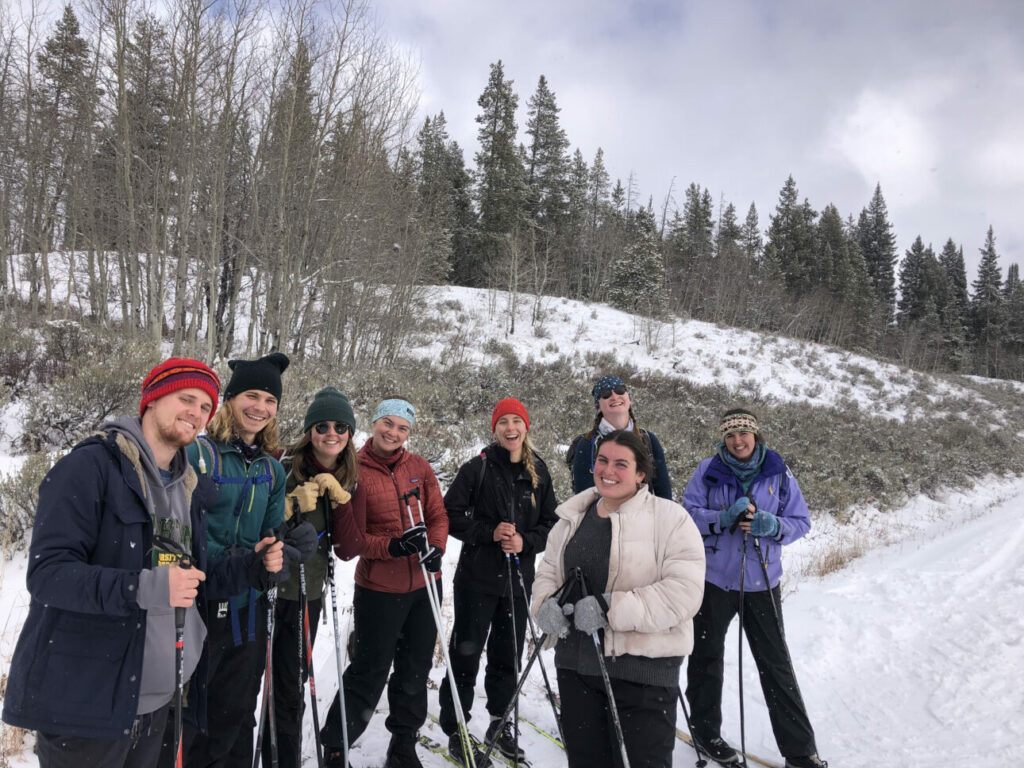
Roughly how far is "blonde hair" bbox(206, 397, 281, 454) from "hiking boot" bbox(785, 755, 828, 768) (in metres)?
3.75

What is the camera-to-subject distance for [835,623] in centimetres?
602

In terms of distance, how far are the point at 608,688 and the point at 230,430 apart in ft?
7.02

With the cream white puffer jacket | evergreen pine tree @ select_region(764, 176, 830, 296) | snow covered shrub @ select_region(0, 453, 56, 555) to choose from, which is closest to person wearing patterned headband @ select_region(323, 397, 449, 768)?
the cream white puffer jacket

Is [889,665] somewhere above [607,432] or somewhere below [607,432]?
below

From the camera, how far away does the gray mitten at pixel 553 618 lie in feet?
8.16

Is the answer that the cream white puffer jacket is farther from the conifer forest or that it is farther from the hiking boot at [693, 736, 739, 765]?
the conifer forest

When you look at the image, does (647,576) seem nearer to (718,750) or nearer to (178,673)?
(178,673)

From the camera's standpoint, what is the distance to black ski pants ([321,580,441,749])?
3.12 meters

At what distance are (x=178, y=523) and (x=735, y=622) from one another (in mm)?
6058

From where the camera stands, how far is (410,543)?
3154mm

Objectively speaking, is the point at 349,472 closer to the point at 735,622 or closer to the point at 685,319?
the point at 735,622

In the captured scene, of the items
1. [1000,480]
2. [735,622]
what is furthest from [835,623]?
[1000,480]

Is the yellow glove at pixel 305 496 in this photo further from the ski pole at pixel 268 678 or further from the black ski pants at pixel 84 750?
the black ski pants at pixel 84 750

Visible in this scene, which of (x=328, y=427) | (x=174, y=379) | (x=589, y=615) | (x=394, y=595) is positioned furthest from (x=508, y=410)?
(x=174, y=379)
